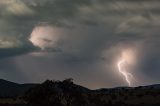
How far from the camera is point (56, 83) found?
317 feet

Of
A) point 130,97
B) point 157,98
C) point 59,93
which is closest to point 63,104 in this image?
point 59,93

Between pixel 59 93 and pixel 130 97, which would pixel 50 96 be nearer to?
pixel 59 93

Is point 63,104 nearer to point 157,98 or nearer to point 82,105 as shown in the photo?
point 82,105

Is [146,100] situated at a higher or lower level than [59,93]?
higher

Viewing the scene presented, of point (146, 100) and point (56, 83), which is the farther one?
point (146, 100)

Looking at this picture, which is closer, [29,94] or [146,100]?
[29,94]

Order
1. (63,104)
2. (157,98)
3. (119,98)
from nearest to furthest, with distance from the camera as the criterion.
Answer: (63,104) < (157,98) < (119,98)

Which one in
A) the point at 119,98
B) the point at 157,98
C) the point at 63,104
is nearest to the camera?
the point at 63,104

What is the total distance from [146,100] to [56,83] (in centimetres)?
7996

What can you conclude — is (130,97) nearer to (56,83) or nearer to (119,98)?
(119,98)

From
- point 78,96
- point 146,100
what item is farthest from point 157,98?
point 78,96

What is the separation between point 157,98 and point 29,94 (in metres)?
81.4

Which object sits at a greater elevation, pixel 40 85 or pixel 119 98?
pixel 119 98

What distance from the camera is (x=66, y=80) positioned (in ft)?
315
